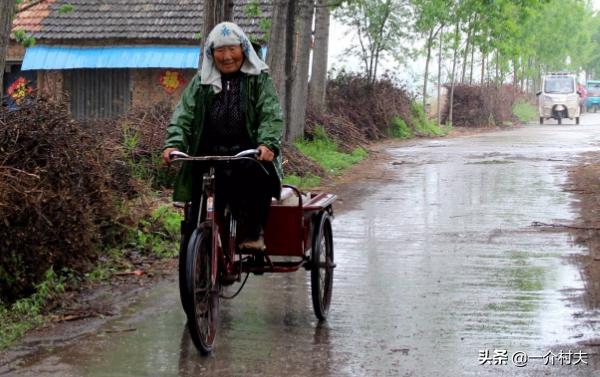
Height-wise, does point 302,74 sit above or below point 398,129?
above

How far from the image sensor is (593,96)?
205 feet

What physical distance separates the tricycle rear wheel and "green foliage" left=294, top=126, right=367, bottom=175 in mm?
9537

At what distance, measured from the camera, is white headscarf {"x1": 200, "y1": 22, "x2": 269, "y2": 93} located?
582cm

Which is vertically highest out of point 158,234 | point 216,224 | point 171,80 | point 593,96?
point 593,96

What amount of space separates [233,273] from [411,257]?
316cm

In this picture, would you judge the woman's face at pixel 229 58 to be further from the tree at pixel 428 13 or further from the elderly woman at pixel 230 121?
the tree at pixel 428 13

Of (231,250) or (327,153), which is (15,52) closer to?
(327,153)

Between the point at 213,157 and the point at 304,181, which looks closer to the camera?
the point at 213,157

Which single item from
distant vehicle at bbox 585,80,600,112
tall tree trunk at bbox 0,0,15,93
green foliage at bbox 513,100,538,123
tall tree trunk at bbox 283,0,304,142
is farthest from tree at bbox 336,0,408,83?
distant vehicle at bbox 585,80,600,112

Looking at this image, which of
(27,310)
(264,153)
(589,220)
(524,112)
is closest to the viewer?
(264,153)

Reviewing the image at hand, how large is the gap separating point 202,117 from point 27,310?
1.85 meters

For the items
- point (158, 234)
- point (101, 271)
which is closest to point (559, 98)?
point (158, 234)

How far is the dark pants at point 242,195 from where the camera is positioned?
5773 mm

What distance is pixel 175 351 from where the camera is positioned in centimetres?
561
